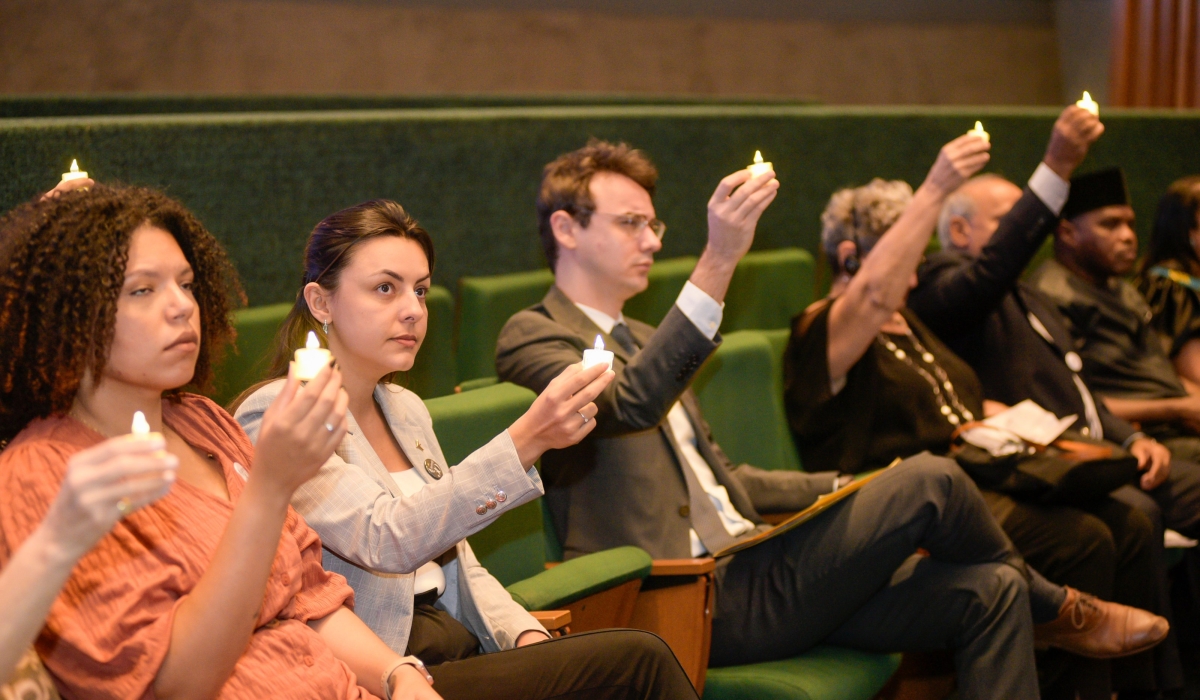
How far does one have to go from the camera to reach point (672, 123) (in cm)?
349

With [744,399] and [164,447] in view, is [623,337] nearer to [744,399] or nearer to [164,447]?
[744,399]

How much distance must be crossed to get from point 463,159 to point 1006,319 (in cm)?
151

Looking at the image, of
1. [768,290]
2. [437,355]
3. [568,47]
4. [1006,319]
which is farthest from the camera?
[568,47]

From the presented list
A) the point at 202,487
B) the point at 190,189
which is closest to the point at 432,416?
the point at 202,487

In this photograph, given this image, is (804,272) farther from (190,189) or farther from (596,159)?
(190,189)

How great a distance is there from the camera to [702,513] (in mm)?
2137

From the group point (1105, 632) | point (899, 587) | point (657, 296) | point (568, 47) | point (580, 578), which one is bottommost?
point (1105, 632)

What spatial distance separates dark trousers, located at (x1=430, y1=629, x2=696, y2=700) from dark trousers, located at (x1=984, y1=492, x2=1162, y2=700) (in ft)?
3.91

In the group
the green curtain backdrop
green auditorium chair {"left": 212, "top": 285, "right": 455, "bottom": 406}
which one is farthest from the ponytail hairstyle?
the green curtain backdrop

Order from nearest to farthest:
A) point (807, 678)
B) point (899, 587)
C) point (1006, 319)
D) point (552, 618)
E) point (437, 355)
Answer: point (552, 618) < point (807, 678) < point (899, 587) < point (437, 355) < point (1006, 319)

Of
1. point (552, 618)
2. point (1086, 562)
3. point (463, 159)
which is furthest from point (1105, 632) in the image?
point (463, 159)

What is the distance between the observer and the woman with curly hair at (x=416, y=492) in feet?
4.77

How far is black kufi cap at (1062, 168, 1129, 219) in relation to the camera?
3.26 metres

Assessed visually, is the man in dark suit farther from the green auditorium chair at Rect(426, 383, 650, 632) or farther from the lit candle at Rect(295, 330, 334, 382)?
the lit candle at Rect(295, 330, 334, 382)
